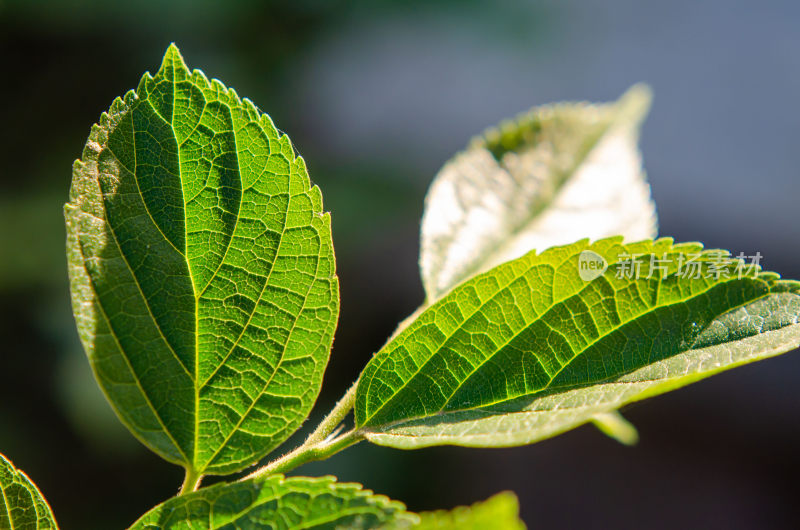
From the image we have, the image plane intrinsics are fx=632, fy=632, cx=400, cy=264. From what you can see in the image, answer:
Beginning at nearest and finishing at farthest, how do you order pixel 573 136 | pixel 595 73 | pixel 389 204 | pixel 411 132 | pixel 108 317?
pixel 108 317 → pixel 573 136 → pixel 389 204 → pixel 411 132 → pixel 595 73

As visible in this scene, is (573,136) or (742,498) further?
(742,498)

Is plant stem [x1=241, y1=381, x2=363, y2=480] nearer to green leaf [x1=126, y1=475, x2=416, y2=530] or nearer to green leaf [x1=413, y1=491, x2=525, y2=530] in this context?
green leaf [x1=126, y1=475, x2=416, y2=530]

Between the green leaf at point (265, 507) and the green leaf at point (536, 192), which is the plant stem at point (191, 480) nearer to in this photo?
the green leaf at point (265, 507)

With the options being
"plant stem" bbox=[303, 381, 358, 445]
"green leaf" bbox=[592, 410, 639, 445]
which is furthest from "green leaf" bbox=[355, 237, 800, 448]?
"green leaf" bbox=[592, 410, 639, 445]

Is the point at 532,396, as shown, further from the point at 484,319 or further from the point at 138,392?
the point at 138,392

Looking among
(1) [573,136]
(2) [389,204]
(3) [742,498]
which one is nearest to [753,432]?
(3) [742,498]

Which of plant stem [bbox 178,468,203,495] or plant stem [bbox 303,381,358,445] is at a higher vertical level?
plant stem [bbox 303,381,358,445]
